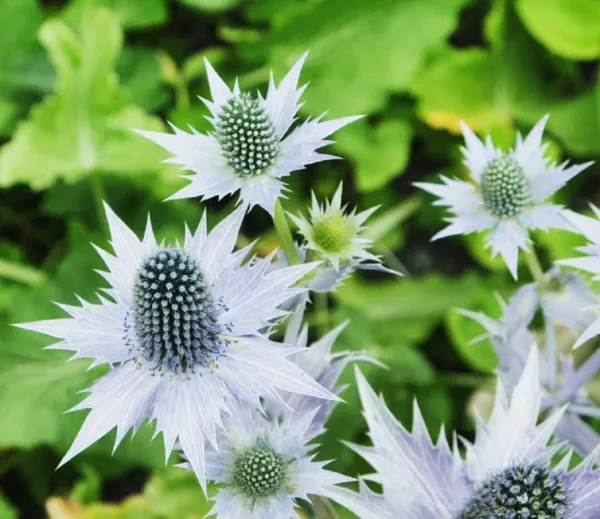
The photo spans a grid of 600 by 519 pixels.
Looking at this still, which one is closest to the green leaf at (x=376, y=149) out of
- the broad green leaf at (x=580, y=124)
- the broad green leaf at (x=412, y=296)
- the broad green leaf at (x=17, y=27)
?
the broad green leaf at (x=412, y=296)

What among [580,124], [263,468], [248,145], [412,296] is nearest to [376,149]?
[412,296]

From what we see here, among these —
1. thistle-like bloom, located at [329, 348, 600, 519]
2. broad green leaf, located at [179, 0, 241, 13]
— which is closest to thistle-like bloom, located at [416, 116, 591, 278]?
thistle-like bloom, located at [329, 348, 600, 519]

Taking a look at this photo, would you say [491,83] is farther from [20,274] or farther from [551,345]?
[20,274]

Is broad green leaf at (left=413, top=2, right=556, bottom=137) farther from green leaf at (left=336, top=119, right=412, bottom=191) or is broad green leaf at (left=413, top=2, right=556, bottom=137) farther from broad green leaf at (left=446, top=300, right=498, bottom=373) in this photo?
broad green leaf at (left=446, top=300, right=498, bottom=373)

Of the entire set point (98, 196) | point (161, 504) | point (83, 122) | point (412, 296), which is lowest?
point (161, 504)

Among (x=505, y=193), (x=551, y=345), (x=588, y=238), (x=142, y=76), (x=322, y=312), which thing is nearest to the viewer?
(x=588, y=238)
